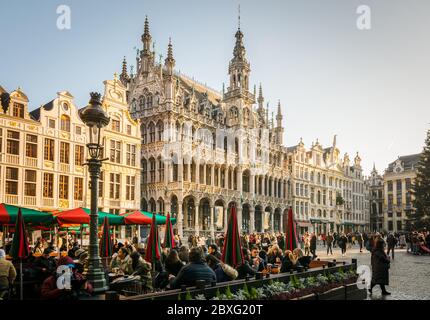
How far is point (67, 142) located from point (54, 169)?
224cm

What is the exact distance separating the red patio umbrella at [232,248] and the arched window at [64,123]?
2407 centimetres

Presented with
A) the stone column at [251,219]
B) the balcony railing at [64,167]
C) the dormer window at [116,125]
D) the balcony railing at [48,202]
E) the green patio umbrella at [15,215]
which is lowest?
the stone column at [251,219]

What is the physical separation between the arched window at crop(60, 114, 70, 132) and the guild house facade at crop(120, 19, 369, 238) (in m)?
11.4

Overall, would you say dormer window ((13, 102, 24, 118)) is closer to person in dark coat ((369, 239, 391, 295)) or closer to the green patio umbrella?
the green patio umbrella

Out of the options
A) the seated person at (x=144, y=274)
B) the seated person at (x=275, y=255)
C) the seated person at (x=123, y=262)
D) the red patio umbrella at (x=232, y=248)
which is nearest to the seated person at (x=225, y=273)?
the red patio umbrella at (x=232, y=248)

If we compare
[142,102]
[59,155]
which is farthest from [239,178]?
[59,155]

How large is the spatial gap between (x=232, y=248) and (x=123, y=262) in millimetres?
3907

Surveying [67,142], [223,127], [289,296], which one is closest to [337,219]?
[223,127]

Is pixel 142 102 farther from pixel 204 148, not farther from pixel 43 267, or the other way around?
pixel 43 267

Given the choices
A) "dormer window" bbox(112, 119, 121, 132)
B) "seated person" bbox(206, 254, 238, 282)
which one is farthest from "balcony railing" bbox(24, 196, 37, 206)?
"seated person" bbox(206, 254, 238, 282)

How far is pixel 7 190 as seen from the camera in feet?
90.6

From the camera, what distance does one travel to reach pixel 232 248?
32.7ft

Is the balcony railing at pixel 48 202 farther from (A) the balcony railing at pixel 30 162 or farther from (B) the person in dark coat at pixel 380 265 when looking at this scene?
(B) the person in dark coat at pixel 380 265

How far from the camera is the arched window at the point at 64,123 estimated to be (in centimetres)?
3098
